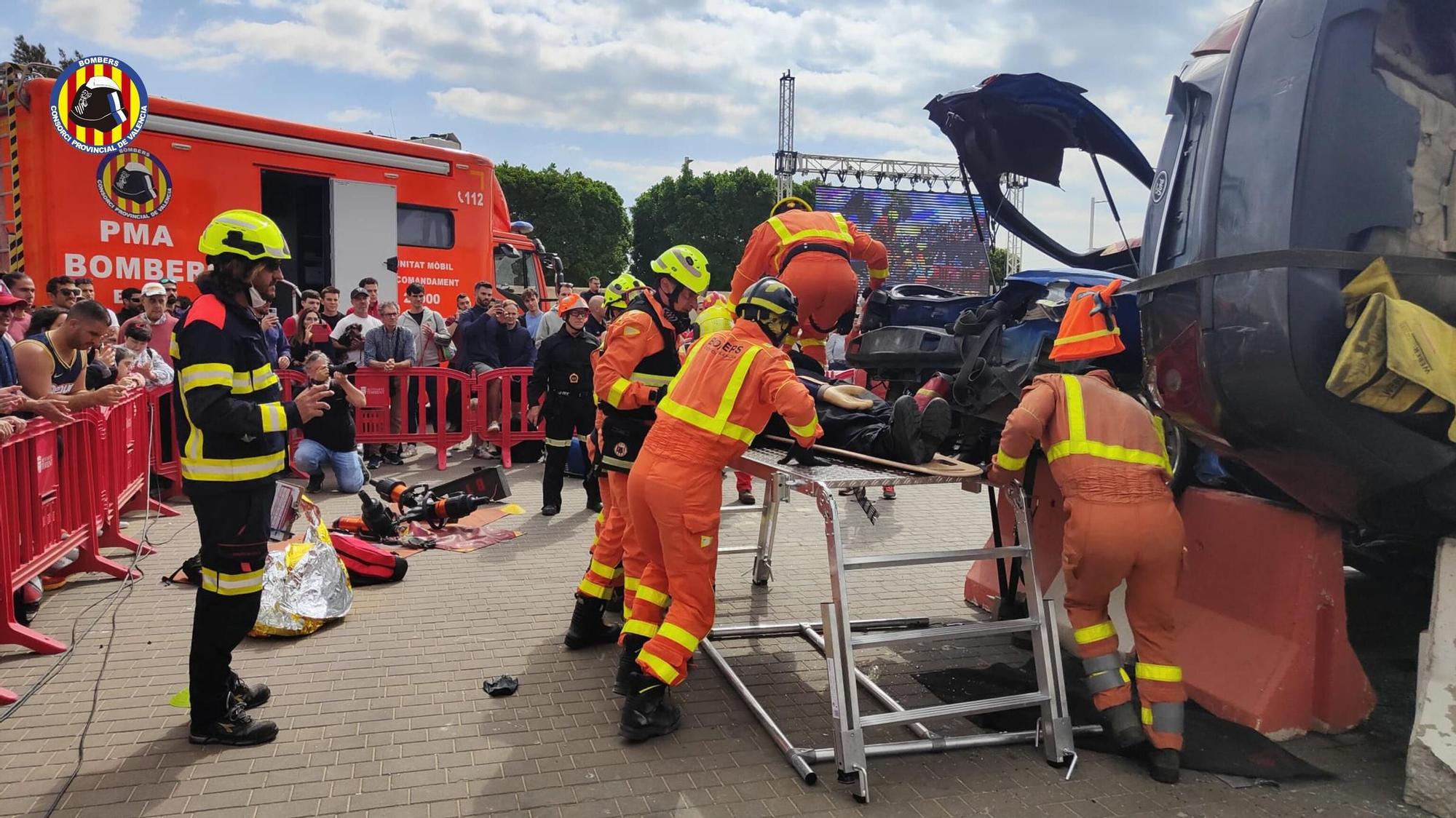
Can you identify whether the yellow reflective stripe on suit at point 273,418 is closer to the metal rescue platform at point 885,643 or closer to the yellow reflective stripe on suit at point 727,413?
the yellow reflective stripe on suit at point 727,413

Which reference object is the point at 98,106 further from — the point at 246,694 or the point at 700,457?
the point at 700,457

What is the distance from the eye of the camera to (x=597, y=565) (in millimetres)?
4836

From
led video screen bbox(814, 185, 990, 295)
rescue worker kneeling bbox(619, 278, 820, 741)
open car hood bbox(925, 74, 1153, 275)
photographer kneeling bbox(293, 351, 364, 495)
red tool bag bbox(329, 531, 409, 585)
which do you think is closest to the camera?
rescue worker kneeling bbox(619, 278, 820, 741)

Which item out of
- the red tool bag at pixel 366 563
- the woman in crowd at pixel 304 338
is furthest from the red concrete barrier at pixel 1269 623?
the woman in crowd at pixel 304 338

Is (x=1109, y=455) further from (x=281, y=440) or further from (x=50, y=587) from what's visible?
(x=50, y=587)

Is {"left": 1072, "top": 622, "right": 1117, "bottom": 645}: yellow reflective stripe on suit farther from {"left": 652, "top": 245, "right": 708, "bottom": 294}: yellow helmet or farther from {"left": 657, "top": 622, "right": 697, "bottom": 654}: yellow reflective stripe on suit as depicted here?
{"left": 652, "top": 245, "right": 708, "bottom": 294}: yellow helmet

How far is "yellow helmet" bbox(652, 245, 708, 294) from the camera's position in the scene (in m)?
4.87

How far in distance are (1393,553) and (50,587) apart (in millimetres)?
7608

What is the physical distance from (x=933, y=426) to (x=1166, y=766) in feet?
5.00

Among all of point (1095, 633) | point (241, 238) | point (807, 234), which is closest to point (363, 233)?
point (807, 234)

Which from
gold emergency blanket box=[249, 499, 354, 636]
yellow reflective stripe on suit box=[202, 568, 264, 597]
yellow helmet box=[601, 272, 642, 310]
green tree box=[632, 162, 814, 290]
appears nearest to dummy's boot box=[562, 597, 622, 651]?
gold emergency blanket box=[249, 499, 354, 636]

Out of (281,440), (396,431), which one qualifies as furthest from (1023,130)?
(396,431)

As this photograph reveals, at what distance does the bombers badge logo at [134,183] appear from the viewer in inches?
401

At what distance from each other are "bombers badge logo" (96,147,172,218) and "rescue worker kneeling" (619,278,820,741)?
918cm
